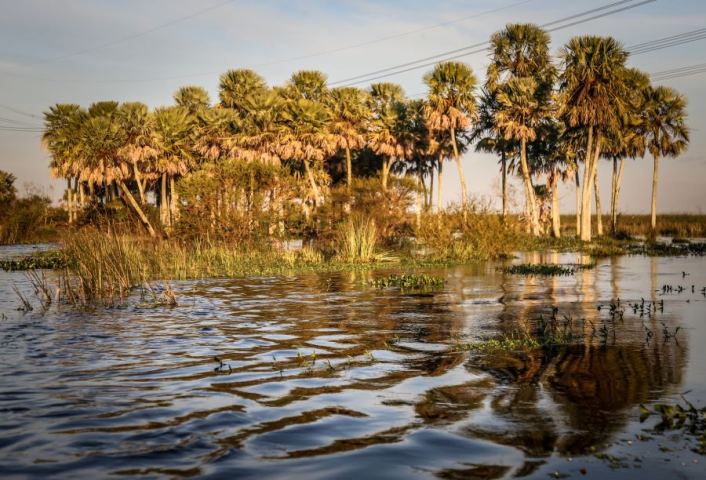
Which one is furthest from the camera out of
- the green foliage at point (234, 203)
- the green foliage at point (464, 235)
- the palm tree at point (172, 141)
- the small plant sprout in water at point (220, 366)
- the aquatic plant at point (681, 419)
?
the palm tree at point (172, 141)

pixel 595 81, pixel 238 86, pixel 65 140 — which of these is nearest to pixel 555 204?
pixel 595 81

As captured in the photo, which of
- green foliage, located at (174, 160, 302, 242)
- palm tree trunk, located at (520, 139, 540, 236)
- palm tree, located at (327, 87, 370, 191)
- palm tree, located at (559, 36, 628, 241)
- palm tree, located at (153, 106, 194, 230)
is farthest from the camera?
palm tree, located at (327, 87, 370, 191)

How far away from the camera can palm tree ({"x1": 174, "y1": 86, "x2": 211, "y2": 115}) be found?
56.0 metres

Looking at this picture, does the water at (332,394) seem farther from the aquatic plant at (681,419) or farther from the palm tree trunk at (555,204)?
the palm tree trunk at (555,204)

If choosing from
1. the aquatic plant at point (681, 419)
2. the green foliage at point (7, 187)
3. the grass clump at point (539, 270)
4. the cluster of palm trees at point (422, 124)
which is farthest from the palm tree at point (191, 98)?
the aquatic plant at point (681, 419)

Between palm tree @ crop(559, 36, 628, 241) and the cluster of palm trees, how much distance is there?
66 mm

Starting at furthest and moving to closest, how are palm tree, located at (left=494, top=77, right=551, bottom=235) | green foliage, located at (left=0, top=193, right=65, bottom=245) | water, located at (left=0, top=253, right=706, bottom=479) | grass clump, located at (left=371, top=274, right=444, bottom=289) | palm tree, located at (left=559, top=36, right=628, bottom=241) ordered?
1. palm tree, located at (left=494, top=77, right=551, bottom=235)
2. green foliage, located at (left=0, top=193, right=65, bottom=245)
3. palm tree, located at (left=559, top=36, right=628, bottom=241)
4. grass clump, located at (left=371, top=274, right=444, bottom=289)
5. water, located at (left=0, top=253, right=706, bottom=479)

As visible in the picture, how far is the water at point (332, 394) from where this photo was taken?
15.7 feet

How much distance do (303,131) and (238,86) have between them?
9.48 meters

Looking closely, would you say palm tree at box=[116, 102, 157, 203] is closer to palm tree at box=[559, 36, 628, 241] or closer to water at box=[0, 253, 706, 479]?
palm tree at box=[559, 36, 628, 241]

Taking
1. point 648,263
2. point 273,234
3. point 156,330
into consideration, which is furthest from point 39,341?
point 648,263

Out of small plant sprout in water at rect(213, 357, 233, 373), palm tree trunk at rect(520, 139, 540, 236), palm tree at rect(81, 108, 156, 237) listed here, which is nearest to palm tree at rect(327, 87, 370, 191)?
palm tree trunk at rect(520, 139, 540, 236)

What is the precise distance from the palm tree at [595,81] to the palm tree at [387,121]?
15.3m

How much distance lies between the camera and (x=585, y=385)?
7.00 metres
